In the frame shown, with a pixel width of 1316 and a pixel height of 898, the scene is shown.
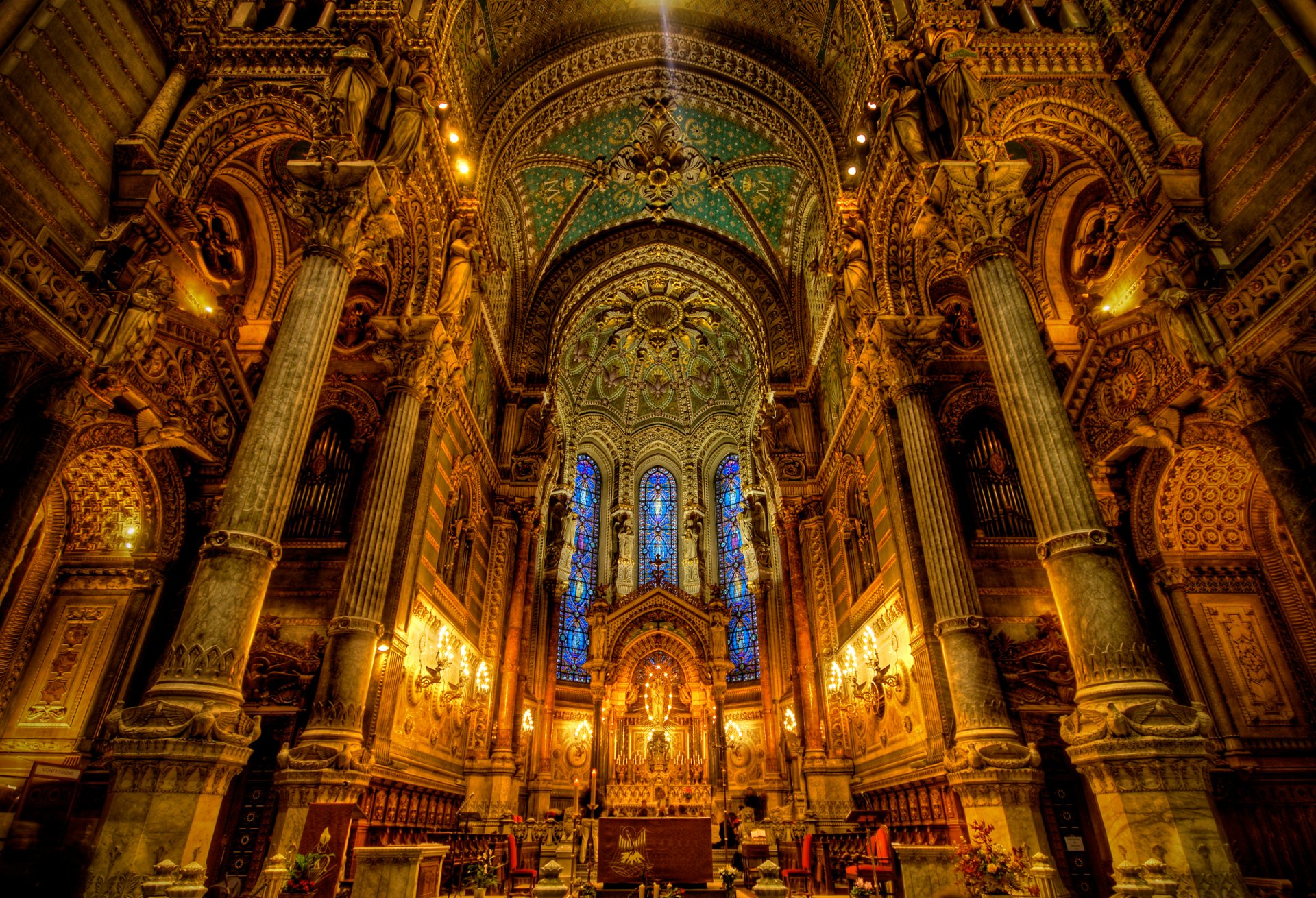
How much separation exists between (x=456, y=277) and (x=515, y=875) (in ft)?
40.3

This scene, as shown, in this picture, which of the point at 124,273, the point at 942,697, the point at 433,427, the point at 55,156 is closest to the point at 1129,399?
the point at 942,697

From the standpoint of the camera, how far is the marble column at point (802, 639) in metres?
18.8

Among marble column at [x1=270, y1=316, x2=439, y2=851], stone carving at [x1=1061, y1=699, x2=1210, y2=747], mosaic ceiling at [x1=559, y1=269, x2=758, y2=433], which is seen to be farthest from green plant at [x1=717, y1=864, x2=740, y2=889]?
mosaic ceiling at [x1=559, y1=269, x2=758, y2=433]

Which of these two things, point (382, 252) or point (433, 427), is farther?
point (433, 427)

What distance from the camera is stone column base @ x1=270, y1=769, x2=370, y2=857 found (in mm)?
9117

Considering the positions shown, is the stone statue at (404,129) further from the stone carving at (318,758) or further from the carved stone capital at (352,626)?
the stone carving at (318,758)

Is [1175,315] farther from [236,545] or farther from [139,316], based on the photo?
[139,316]

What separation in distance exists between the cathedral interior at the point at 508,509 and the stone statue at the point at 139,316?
64 mm

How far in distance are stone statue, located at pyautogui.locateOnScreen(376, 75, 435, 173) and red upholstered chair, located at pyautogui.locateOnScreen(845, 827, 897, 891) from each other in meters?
14.0

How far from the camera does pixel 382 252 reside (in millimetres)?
12398

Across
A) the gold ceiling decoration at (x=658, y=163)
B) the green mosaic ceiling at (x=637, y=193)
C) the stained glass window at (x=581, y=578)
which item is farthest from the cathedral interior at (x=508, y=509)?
the stained glass window at (x=581, y=578)

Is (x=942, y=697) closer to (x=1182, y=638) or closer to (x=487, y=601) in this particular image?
(x=1182, y=638)

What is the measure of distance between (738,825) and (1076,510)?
16.3 meters

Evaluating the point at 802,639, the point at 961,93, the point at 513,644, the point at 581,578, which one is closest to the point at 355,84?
the point at 961,93
